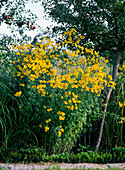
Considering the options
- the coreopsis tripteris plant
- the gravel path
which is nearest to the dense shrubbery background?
the coreopsis tripteris plant

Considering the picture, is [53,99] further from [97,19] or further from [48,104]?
[97,19]

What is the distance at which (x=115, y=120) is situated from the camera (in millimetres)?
5074

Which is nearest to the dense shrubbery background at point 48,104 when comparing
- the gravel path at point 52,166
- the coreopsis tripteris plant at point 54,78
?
the coreopsis tripteris plant at point 54,78

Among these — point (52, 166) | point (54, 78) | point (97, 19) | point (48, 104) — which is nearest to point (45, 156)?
point (52, 166)

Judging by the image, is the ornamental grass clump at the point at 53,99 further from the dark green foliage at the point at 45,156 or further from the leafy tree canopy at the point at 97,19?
the leafy tree canopy at the point at 97,19

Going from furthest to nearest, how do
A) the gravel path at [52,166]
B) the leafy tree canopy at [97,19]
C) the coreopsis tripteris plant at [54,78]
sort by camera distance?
the leafy tree canopy at [97,19]
the coreopsis tripteris plant at [54,78]
the gravel path at [52,166]

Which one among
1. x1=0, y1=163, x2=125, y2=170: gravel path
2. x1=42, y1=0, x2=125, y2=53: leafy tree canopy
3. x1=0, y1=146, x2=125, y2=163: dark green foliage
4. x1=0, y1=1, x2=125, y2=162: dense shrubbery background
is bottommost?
x1=0, y1=163, x2=125, y2=170: gravel path

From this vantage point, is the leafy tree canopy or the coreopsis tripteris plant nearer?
the coreopsis tripteris plant

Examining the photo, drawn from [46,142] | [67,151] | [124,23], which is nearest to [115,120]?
[67,151]

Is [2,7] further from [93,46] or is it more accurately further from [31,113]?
[31,113]

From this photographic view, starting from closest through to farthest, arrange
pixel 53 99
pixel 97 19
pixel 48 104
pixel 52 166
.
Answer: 1. pixel 52 166
2. pixel 53 99
3. pixel 48 104
4. pixel 97 19

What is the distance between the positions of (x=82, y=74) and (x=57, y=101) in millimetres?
683

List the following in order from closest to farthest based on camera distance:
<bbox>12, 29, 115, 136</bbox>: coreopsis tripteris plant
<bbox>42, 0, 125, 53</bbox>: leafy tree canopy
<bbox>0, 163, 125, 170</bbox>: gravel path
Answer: <bbox>0, 163, 125, 170</bbox>: gravel path
<bbox>12, 29, 115, 136</bbox>: coreopsis tripteris plant
<bbox>42, 0, 125, 53</bbox>: leafy tree canopy

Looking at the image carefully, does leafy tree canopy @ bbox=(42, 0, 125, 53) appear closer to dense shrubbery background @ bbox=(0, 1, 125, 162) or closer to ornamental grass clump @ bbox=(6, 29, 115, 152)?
dense shrubbery background @ bbox=(0, 1, 125, 162)
